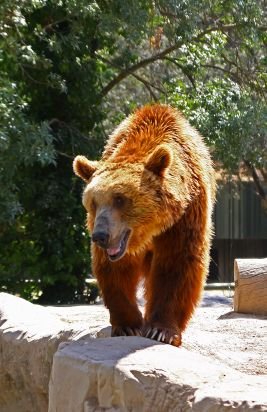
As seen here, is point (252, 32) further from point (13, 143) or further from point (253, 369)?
point (253, 369)

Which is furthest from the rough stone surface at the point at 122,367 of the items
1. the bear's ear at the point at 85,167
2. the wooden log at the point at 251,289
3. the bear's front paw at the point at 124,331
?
the bear's ear at the point at 85,167

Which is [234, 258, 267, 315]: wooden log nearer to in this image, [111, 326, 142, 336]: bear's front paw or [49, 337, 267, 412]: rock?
[111, 326, 142, 336]: bear's front paw

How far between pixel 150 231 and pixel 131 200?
0.24 metres

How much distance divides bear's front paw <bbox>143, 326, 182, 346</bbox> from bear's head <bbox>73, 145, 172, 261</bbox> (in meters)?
0.48

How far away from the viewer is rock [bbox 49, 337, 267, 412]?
3705 mm

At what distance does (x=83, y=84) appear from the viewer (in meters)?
14.9

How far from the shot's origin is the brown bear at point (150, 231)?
586 cm

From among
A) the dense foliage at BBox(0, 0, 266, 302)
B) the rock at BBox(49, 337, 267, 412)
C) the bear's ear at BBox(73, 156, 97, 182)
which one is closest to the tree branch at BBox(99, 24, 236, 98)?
the dense foliage at BBox(0, 0, 266, 302)

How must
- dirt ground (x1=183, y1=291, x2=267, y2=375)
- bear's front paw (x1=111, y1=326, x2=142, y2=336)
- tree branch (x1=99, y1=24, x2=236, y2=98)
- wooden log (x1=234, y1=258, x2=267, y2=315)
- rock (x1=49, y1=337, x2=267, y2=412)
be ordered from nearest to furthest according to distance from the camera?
rock (x1=49, y1=337, x2=267, y2=412) → bear's front paw (x1=111, y1=326, x2=142, y2=336) → dirt ground (x1=183, y1=291, x2=267, y2=375) → wooden log (x1=234, y1=258, x2=267, y2=315) → tree branch (x1=99, y1=24, x2=236, y2=98)

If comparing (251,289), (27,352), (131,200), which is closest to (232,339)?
(251,289)

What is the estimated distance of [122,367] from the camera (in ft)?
14.0

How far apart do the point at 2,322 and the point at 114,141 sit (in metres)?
1.41

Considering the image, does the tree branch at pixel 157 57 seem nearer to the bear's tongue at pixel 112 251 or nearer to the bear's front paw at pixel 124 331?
the bear's front paw at pixel 124 331

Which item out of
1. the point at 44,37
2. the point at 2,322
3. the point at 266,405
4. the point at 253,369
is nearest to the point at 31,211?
the point at 44,37
